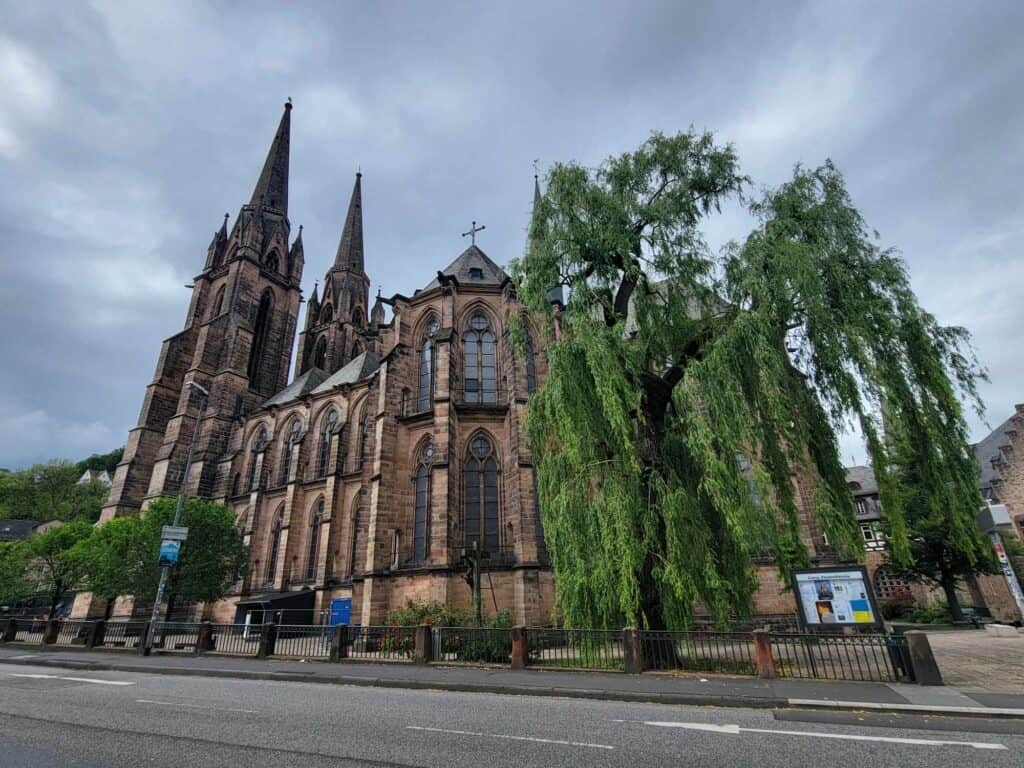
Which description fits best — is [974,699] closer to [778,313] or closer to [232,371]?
[778,313]

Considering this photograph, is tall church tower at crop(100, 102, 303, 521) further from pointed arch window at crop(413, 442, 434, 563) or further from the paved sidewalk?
the paved sidewalk

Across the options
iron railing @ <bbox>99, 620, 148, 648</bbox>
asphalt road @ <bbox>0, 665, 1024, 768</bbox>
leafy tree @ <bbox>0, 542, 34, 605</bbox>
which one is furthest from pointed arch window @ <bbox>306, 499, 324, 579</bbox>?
asphalt road @ <bbox>0, 665, 1024, 768</bbox>

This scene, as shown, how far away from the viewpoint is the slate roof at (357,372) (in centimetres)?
2962

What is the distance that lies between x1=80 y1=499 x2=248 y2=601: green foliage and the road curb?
30.8 feet

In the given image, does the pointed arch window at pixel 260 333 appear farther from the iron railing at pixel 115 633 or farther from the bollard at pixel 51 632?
the iron railing at pixel 115 633

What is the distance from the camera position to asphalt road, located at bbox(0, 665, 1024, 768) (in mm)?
4691

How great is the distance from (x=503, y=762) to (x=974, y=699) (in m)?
7.30

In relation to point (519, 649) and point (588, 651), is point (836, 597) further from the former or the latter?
point (519, 649)

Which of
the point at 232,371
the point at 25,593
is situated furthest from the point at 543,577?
the point at 25,593

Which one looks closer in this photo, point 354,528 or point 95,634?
point 95,634

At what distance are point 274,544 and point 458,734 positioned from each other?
1030 inches

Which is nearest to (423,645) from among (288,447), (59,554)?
(288,447)

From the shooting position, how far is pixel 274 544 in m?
28.0

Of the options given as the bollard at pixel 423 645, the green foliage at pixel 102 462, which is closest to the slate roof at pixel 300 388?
the bollard at pixel 423 645
